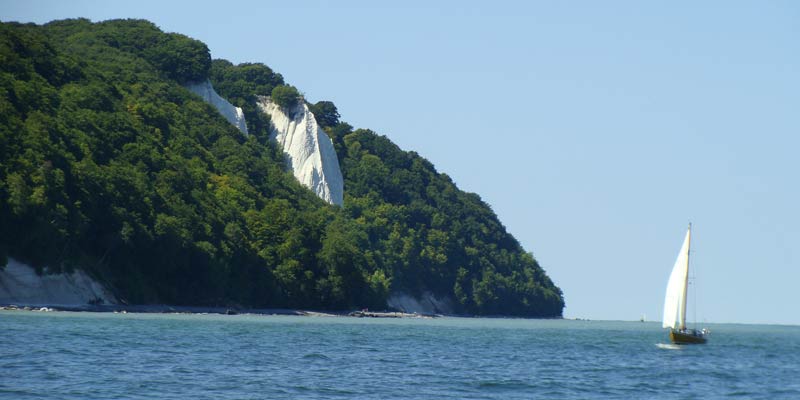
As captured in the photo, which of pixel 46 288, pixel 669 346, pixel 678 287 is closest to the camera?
pixel 678 287

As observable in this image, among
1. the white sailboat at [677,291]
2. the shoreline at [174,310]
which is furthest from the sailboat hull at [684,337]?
the shoreline at [174,310]

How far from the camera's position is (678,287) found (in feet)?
305

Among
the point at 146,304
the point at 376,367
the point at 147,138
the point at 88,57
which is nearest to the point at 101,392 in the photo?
the point at 376,367

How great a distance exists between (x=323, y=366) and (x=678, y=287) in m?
42.7

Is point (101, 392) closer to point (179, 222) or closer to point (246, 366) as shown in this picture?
point (246, 366)

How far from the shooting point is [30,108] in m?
128

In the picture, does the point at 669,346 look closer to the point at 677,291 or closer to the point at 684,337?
the point at 684,337

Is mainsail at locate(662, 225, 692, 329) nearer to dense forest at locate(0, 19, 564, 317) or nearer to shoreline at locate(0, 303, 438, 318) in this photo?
shoreline at locate(0, 303, 438, 318)

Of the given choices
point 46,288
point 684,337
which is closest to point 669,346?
point 684,337

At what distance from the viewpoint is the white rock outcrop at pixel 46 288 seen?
100250 mm

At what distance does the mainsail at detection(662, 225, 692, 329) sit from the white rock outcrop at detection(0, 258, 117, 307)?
5167 centimetres

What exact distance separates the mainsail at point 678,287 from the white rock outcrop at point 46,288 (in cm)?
5167

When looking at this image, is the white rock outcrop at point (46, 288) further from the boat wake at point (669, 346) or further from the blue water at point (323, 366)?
the boat wake at point (669, 346)

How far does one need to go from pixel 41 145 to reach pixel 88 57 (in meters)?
72.1
